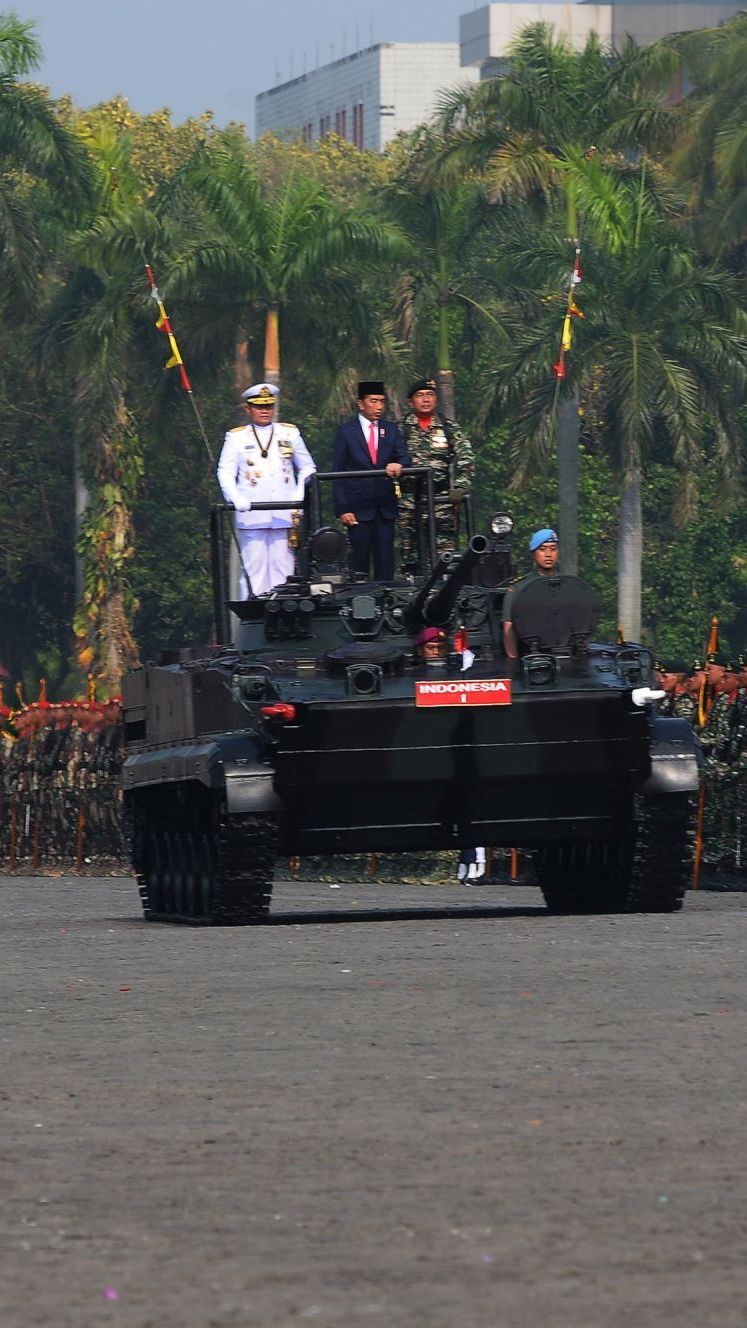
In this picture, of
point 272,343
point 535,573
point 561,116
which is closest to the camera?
point 535,573

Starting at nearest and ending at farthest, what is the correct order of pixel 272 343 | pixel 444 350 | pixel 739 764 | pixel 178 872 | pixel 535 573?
1. pixel 535 573
2. pixel 178 872
3. pixel 739 764
4. pixel 272 343
5. pixel 444 350

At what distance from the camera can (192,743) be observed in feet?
53.6

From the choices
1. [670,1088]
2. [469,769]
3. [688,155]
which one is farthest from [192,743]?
[688,155]

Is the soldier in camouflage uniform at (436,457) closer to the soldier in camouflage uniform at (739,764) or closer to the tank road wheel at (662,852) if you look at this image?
the tank road wheel at (662,852)

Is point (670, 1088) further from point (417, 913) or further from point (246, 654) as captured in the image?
point (417, 913)

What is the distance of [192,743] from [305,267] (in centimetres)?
3497

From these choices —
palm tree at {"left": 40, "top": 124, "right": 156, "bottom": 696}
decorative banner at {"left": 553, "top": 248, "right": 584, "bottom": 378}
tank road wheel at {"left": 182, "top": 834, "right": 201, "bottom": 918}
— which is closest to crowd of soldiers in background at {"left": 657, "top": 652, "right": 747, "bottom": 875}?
decorative banner at {"left": 553, "top": 248, "right": 584, "bottom": 378}

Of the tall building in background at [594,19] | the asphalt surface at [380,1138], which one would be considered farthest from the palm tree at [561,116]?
the tall building in background at [594,19]

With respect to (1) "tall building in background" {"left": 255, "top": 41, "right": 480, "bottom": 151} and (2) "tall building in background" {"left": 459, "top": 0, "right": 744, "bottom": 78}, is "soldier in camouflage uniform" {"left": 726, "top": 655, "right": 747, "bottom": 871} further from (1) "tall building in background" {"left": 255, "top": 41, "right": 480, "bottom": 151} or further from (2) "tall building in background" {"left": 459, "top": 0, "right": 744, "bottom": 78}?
(1) "tall building in background" {"left": 255, "top": 41, "right": 480, "bottom": 151}

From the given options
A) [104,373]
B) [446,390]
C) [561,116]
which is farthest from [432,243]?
[104,373]

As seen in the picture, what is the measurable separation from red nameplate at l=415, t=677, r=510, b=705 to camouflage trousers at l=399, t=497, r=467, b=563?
1940 mm

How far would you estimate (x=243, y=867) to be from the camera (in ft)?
51.7

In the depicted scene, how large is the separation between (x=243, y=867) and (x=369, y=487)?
9.66ft

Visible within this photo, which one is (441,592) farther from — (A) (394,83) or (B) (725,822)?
(A) (394,83)
